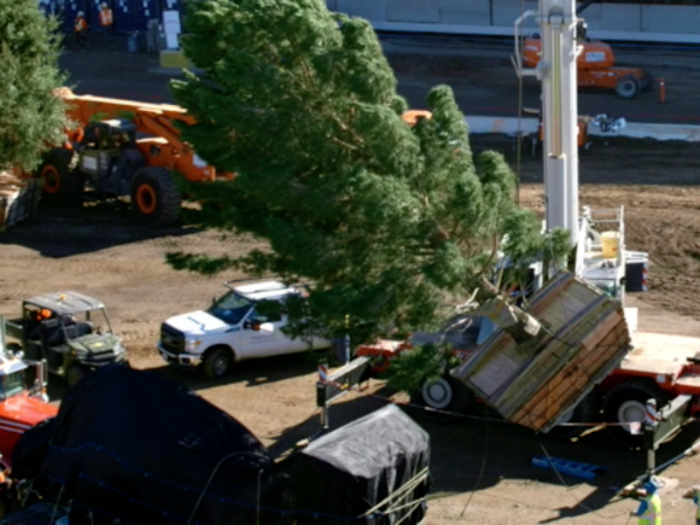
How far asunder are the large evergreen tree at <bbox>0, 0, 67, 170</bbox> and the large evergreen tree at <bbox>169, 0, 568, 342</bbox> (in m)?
11.4

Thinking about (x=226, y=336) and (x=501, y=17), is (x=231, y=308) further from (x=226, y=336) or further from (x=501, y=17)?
(x=501, y=17)

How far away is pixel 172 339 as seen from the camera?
20578 millimetres

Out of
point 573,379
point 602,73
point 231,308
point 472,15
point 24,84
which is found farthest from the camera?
point 472,15

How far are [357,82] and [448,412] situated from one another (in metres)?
6.17

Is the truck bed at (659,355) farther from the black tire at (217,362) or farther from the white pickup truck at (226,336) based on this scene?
the black tire at (217,362)

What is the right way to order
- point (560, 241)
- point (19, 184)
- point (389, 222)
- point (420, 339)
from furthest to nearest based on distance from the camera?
point (19, 184) → point (420, 339) → point (560, 241) → point (389, 222)

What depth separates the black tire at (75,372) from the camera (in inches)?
773

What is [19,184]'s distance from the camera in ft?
96.9

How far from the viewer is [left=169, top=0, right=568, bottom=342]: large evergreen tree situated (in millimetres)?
14266

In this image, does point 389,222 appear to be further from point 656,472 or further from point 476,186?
point 656,472

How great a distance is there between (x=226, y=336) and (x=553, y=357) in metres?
6.18

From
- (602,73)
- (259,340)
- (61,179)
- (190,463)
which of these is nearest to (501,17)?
(602,73)

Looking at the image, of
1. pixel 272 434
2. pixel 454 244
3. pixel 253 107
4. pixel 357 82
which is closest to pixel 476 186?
pixel 454 244

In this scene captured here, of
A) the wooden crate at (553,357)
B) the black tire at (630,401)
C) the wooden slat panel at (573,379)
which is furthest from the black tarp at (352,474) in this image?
the black tire at (630,401)
